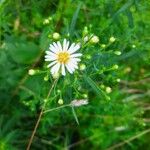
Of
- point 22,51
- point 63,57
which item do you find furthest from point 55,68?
point 22,51

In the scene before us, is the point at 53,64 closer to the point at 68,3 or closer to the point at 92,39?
the point at 92,39

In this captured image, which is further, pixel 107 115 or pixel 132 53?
pixel 107 115

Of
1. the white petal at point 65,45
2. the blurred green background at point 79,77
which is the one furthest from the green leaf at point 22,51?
the white petal at point 65,45

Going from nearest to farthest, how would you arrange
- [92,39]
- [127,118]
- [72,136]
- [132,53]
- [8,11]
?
[92,39], [132,53], [8,11], [127,118], [72,136]

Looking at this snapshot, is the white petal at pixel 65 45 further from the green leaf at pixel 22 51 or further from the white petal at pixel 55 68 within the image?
the green leaf at pixel 22 51

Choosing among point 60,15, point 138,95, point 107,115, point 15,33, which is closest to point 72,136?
point 107,115

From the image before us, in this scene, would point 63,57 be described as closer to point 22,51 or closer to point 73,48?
point 73,48
